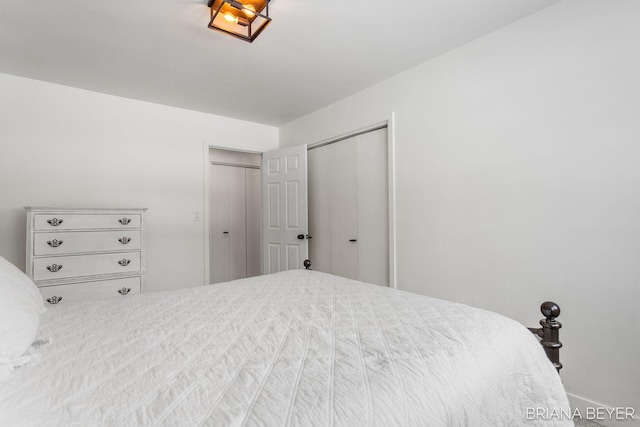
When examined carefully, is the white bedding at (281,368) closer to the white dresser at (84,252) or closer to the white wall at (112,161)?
the white dresser at (84,252)

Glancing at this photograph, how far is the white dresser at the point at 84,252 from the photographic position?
7.86 feet

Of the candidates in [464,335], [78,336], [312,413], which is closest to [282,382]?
[312,413]

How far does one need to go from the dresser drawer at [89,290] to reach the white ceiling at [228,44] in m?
1.80

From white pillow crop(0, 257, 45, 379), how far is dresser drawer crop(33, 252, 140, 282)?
165cm

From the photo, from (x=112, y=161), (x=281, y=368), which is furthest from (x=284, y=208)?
(x=281, y=368)

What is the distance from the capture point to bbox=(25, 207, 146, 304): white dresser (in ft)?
7.86

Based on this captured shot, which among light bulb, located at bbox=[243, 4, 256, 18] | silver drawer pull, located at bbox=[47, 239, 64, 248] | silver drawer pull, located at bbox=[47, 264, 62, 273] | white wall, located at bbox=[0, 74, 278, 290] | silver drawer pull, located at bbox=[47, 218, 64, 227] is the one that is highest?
light bulb, located at bbox=[243, 4, 256, 18]

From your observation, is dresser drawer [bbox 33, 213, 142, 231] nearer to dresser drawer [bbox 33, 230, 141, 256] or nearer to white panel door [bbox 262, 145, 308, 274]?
dresser drawer [bbox 33, 230, 141, 256]

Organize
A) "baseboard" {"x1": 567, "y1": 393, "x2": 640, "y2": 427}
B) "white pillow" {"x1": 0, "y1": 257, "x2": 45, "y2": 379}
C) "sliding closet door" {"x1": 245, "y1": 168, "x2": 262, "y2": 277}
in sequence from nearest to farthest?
"white pillow" {"x1": 0, "y1": 257, "x2": 45, "y2": 379} → "baseboard" {"x1": 567, "y1": 393, "x2": 640, "y2": 427} → "sliding closet door" {"x1": 245, "y1": 168, "x2": 262, "y2": 277}

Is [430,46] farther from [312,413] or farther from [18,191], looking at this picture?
[18,191]

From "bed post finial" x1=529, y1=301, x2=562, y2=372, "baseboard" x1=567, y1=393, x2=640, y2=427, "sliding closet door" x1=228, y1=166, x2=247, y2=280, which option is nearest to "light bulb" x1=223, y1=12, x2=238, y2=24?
"bed post finial" x1=529, y1=301, x2=562, y2=372

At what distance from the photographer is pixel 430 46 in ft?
7.81

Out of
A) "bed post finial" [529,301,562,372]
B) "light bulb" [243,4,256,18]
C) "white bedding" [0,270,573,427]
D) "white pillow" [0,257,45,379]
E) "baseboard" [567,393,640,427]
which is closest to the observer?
"white bedding" [0,270,573,427]

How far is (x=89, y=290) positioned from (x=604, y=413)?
3.57 metres
